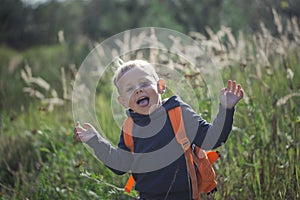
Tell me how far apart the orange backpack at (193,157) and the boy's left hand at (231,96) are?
0.24 m

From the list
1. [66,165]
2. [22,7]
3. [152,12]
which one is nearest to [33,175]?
[66,165]

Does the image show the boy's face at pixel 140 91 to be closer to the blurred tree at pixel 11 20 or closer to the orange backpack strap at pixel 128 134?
the orange backpack strap at pixel 128 134

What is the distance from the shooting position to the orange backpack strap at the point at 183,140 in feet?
7.66

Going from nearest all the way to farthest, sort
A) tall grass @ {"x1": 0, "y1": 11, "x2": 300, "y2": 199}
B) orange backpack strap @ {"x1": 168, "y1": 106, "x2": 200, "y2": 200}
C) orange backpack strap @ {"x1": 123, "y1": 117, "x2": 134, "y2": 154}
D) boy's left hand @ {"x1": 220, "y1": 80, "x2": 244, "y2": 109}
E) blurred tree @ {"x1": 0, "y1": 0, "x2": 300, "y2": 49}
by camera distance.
Result: boy's left hand @ {"x1": 220, "y1": 80, "x2": 244, "y2": 109}
orange backpack strap @ {"x1": 168, "y1": 106, "x2": 200, "y2": 200}
orange backpack strap @ {"x1": 123, "y1": 117, "x2": 134, "y2": 154}
tall grass @ {"x1": 0, "y1": 11, "x2": 300, "y2": 199}
blurred tree @ {"x1": 0, "y1": 0, "x2": 300, "y2": 49}

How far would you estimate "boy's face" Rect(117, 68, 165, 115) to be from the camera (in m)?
2.39

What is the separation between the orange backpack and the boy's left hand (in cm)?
24

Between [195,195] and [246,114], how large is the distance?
144 centimetres

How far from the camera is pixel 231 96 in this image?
224 centimetres

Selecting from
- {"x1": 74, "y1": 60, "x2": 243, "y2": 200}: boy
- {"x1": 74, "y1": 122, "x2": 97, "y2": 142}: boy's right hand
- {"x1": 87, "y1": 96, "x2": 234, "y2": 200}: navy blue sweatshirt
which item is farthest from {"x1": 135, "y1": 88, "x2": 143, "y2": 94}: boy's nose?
{"x1": 74, "y1": 122, "x2": 97, "y2": 142}: boy's right hand

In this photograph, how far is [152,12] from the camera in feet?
35.1

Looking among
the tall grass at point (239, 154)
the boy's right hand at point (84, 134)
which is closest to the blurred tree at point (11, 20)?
the tall grass at point (239, 154)

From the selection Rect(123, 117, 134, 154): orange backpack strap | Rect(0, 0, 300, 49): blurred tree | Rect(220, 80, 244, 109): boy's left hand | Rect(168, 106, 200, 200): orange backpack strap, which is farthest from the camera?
Rect(0, 0, 300, 49): blurred tree

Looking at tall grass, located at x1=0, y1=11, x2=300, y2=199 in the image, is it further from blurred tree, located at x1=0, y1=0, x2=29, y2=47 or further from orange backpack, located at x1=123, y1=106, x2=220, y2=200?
blurred tree, located at x1=0, y1=0, x2=29, y2=47

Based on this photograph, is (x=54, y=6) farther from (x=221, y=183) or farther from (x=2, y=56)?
(x=221, y=183)
